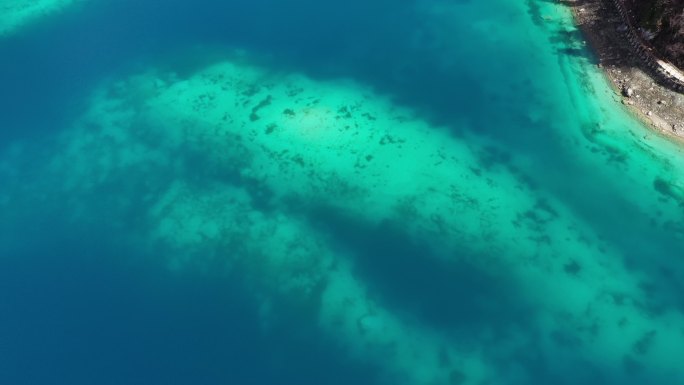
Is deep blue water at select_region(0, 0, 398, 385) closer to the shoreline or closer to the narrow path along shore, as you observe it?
the shoreline

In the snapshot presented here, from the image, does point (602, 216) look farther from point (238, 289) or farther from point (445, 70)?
point (238, 289)

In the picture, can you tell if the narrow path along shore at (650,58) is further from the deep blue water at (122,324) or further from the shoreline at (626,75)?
the deep blue water at (122,324)

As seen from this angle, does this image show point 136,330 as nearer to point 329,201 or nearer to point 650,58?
point 329,201

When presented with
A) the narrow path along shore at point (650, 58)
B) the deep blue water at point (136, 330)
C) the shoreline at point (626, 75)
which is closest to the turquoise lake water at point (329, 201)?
the deep blue water at point (136, 330)

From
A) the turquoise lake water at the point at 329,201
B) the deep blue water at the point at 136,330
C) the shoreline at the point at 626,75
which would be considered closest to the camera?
the deep blue water at the point at 136,330

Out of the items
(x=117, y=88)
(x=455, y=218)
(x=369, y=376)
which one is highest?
(x=117, y=88)

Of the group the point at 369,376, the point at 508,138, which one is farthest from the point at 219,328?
the point at 508,138

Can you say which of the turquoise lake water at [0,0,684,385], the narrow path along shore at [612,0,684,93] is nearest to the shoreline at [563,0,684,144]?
the narrow path along shore at [612,0,684,93]
